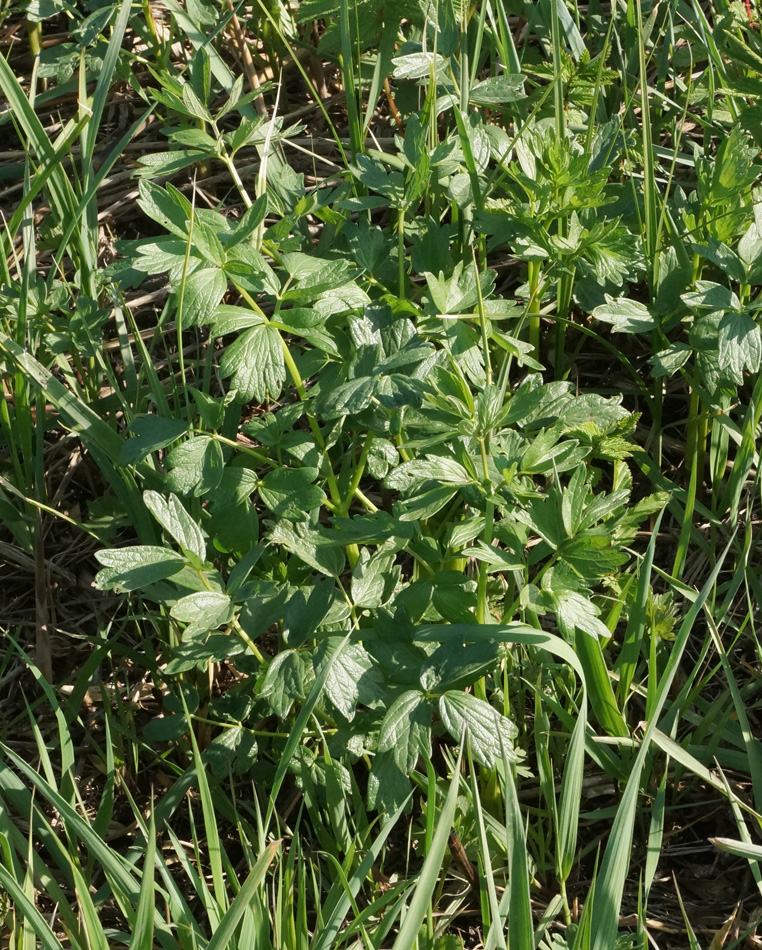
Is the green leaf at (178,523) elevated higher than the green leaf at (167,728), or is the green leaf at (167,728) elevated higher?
the green leaf at (178,523)

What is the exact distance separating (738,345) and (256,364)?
84cm

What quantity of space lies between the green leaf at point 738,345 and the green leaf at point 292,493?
748mm

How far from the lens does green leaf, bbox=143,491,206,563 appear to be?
1.34 metres

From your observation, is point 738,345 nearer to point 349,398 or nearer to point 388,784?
point 349,398

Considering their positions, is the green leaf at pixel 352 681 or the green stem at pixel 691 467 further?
the green stem at pixel 691 467

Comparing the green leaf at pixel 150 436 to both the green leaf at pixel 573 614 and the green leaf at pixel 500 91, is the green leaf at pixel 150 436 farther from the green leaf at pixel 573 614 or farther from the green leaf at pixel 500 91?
the green leaf at pixel 500 91

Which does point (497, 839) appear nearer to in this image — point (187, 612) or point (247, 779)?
point (247, 779)

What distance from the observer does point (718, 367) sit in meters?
1.67

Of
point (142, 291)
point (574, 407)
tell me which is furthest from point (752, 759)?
point (142, 291)

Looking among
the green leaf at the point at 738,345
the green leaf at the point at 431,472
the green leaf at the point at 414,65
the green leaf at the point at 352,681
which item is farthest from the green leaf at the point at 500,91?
the green leaf at the point at 352,681

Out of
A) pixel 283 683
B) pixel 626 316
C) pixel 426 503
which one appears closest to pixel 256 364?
pixel 426 503

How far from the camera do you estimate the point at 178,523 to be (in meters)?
1.37

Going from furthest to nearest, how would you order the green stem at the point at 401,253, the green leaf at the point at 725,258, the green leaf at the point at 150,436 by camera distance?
1. the green leaf at the point at 725,258
2. the green stem at the point at 401,253
3. the green leaf at the point at 150,436

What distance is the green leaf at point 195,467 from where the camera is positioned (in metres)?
1.35
